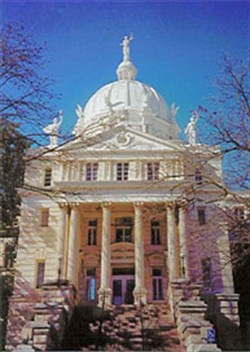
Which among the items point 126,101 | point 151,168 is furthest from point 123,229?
point 126,101

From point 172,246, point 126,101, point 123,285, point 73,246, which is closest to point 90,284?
point 123,285

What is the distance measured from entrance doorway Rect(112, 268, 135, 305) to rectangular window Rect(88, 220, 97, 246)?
2438 mm

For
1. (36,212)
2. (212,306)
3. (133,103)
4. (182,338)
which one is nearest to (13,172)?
(182,338)

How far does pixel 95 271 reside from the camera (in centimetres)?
3170

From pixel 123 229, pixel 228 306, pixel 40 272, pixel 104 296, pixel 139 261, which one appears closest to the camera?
pixel 228 306

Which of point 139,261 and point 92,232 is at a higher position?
point 92,232

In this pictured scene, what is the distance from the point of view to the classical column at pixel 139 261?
90.1 ft

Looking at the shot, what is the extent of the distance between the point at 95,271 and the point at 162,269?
421cm

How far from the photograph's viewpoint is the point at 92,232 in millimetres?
32781

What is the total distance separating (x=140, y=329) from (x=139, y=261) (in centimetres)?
829

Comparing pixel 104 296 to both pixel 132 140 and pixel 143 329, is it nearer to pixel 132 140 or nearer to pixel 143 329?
pixel 143 329

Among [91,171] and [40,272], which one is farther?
[91,171]

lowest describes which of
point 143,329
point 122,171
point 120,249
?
point 143,329

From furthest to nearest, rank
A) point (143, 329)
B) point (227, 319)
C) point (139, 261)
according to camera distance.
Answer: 1. point (139, 261)
2. point (227, 319)
3. point (143, 329)
